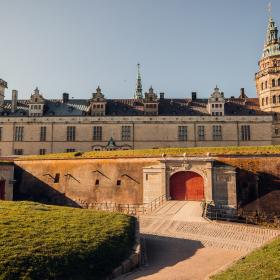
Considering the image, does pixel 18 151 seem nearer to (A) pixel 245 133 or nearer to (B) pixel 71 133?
(B) pixel 71 133

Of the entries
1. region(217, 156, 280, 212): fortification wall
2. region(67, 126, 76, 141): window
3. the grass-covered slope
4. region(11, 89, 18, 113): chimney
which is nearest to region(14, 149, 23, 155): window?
region(11, 89, 18, 113): chimney

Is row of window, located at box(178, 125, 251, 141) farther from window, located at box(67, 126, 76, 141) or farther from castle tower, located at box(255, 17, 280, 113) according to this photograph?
window, located at box(67, 126, 76, 141)

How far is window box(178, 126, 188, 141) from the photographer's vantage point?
5234 cm

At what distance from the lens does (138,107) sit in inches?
2167

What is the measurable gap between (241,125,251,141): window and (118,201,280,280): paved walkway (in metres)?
27.4

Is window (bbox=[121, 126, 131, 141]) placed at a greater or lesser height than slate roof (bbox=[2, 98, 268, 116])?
lesser

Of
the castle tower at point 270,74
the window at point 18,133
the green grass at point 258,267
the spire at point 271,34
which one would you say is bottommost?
the green grass at point 258,267

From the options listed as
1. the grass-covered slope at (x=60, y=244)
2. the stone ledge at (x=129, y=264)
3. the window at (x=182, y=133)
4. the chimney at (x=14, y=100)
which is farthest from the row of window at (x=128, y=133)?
the stone ledge at (x=129, y=264)

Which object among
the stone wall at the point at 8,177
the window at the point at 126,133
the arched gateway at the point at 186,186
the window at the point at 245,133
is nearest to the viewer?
the arched gateway at the point at 186,186

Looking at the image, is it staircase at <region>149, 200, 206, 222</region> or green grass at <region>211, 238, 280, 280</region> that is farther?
staircase at <region>149, 200, 206, 222</region>

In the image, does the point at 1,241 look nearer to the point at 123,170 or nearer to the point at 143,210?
the point at 143,210

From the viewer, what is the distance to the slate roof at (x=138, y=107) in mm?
53844

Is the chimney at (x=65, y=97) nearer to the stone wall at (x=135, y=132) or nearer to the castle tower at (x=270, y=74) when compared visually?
the stone wall at (x=135, y=132)

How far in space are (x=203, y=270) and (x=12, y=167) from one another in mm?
31722
